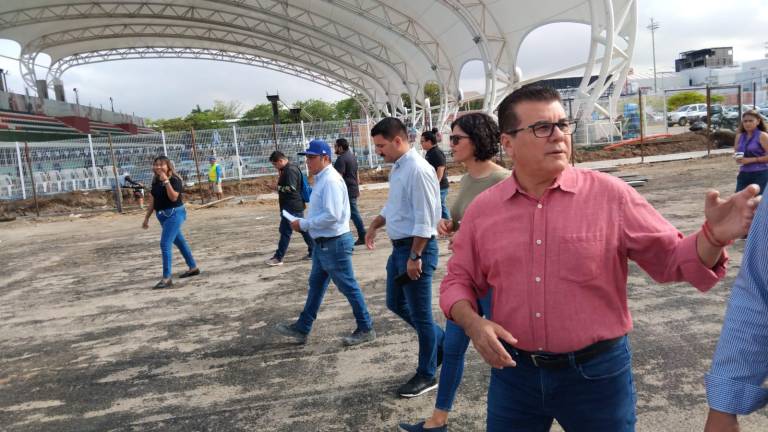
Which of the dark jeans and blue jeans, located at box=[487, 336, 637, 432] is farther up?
the dark jeans

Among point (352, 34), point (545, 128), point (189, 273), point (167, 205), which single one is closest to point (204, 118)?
point (352, 34)

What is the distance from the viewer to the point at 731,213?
131cm

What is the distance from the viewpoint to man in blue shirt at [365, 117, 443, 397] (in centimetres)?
329


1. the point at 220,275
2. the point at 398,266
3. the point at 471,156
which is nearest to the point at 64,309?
the point at 220,275

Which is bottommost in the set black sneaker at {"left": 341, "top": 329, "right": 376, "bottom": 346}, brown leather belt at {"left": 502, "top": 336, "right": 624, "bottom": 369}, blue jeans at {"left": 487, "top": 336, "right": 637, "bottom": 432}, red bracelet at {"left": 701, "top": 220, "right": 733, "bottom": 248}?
black sneaker at {"left": 341, "top": 329, "right": 376, "bottom": 346}

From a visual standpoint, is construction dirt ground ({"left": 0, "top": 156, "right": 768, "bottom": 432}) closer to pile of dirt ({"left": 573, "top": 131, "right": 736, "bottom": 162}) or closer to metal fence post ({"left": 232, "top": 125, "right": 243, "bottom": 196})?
metal fence post ({"left": 232, "top": 125, "right": 243, "bottom": 196})

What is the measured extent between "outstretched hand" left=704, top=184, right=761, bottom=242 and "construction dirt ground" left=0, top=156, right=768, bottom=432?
1881 millimetres

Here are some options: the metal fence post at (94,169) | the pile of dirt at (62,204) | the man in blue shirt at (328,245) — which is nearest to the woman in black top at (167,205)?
the man in blue shirt at (328,245)

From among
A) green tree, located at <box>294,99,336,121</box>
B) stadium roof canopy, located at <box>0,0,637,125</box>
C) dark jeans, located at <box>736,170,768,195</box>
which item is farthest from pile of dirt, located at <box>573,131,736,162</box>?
green tree, located at <box>294,99,336,121</box>

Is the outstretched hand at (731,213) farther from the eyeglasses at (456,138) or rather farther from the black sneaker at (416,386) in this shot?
→ the black sneaker at (416,386)

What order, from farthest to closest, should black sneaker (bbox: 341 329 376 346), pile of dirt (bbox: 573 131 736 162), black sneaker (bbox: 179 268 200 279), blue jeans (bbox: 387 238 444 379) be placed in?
pile of dirt (bbox: 573 131 736 162)
black sneaker (bbox: 179 268 200 279)
black sneaker (bbox: 341 329 376 346)
blue jeans (bbox: 387 238 444 379)

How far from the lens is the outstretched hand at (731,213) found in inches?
49.7

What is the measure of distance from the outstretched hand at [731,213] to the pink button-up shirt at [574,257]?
209 mm

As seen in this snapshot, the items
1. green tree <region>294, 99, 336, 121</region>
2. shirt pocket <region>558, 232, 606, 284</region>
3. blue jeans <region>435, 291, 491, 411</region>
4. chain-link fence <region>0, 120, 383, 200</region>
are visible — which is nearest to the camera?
shirt pocket <region>558, 232, 606, 284</region>
